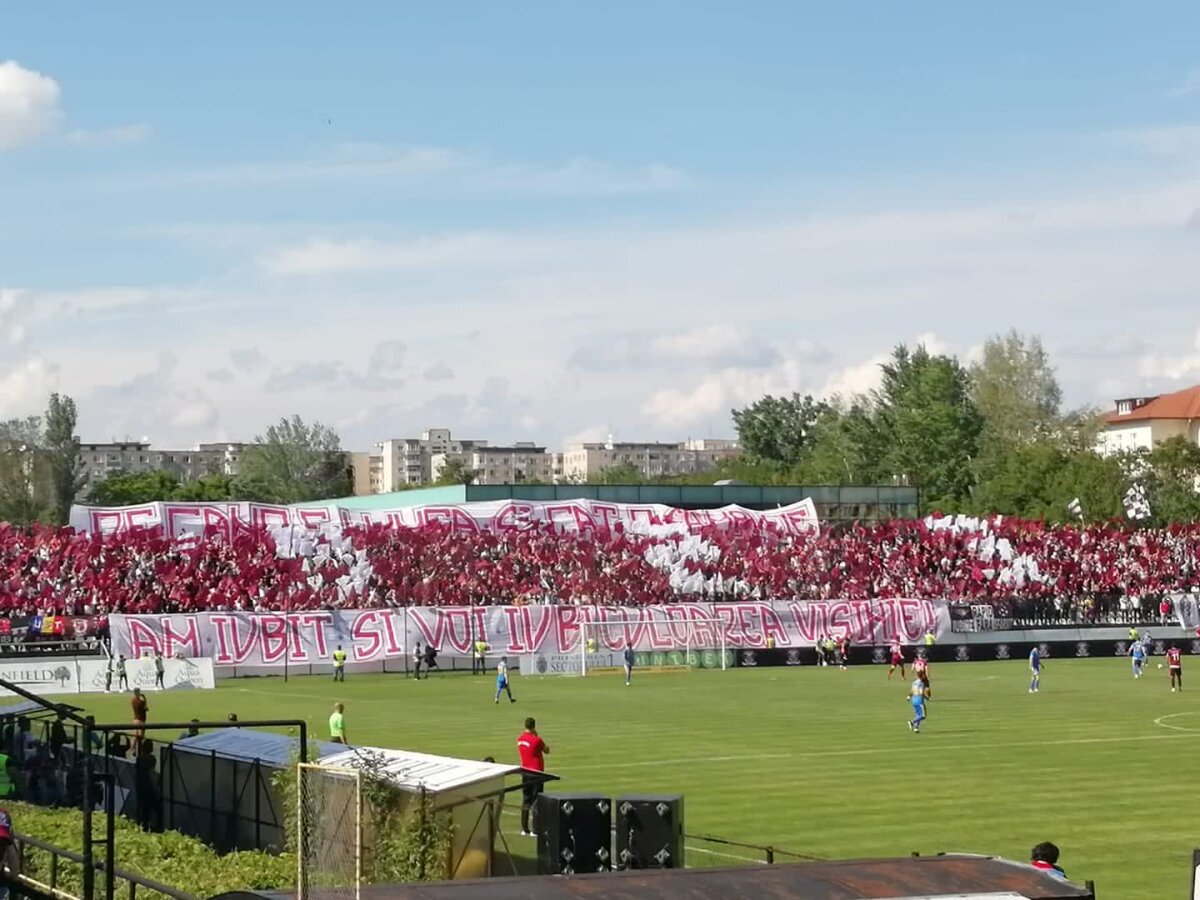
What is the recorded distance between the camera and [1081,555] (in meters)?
94.0

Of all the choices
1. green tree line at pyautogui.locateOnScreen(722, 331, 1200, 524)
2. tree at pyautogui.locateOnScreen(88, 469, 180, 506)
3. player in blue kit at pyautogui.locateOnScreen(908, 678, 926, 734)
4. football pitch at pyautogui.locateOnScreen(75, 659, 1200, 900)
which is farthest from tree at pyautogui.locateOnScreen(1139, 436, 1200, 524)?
tree at pyautogui.locateOnScreen(88, 469, 180, 506)

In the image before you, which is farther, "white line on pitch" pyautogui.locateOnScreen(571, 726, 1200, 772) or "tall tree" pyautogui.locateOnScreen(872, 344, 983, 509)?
"tall tree" pyautogui.locateOnScreen(872, 344, 983, 509)

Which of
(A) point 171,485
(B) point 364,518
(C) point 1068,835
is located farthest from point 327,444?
(C) point 1068,835

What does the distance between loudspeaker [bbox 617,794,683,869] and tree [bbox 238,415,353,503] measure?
158423 mm

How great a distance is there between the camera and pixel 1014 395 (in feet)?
495

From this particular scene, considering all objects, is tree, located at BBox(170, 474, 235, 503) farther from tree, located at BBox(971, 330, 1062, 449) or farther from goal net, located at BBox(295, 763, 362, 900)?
goal net, located at BBox(295, 763, 362, 900)

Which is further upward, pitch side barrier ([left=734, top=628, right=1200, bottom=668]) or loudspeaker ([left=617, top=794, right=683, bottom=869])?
loudspeaker ([left=617, top=794, right=683, bottom=869])

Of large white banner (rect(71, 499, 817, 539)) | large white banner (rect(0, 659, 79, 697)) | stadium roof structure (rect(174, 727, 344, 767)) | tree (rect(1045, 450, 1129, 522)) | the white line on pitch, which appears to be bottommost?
the white line on pitch

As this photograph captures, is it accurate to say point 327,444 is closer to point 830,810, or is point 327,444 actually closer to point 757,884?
point 830,810

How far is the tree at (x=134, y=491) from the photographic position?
183 metres

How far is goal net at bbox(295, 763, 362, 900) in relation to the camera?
1165cm

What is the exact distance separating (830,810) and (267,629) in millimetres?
42062

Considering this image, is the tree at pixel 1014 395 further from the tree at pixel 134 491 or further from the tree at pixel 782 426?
the tree at pixel 134 491

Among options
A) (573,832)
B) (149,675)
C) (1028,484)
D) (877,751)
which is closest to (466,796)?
(573,832)
